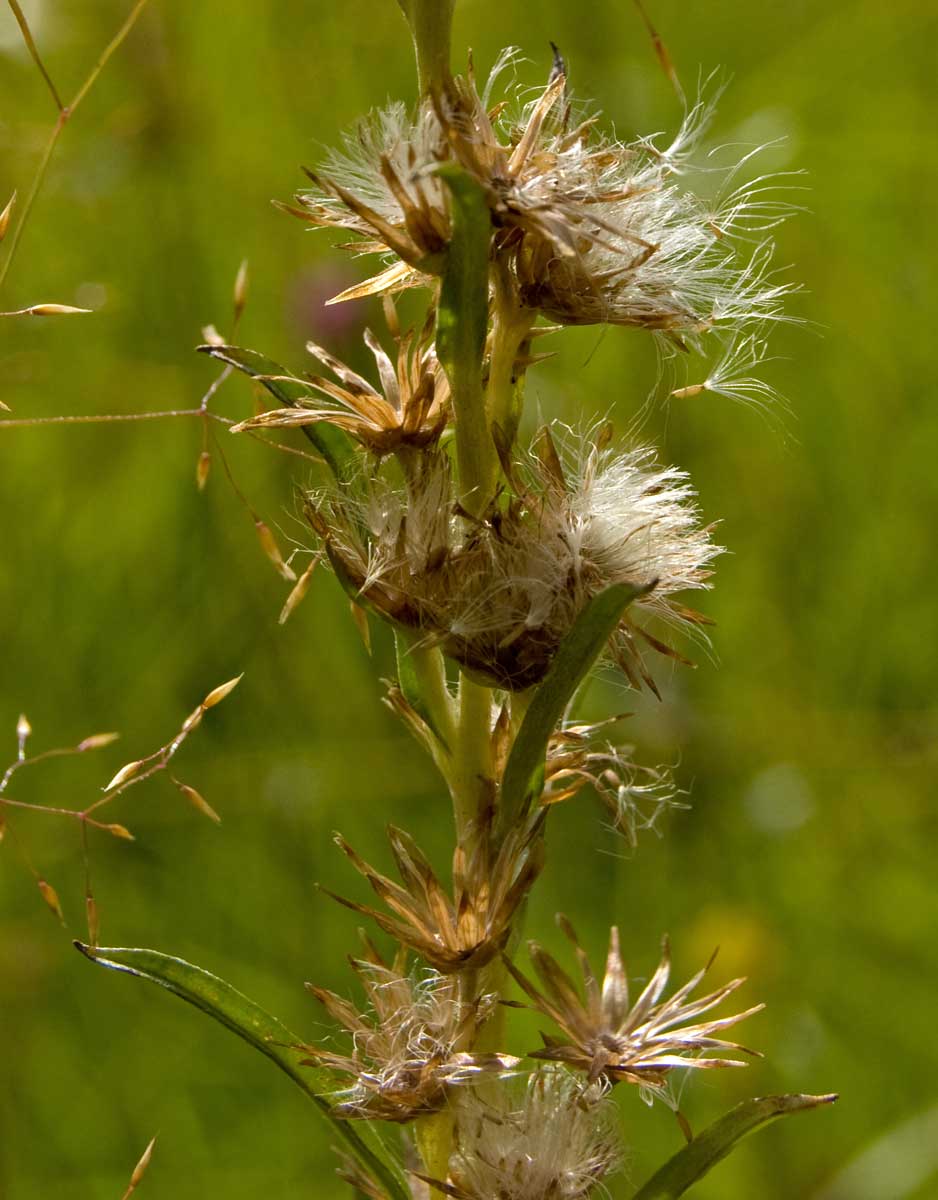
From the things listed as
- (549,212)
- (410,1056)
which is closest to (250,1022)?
(410,1056)

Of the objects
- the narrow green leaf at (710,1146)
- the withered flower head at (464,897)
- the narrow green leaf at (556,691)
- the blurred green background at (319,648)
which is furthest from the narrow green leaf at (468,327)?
the blurred green background at (319,648)

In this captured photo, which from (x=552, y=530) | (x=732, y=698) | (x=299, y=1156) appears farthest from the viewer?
(x=732, y=698)

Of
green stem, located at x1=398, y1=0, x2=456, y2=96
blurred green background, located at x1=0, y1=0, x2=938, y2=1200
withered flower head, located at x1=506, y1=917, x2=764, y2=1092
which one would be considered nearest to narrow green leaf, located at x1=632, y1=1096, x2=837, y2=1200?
withered flower head, located at x1=506, y1=917, x2=764, y2=1092

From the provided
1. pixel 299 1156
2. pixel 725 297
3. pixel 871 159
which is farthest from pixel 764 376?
pixel 725 297

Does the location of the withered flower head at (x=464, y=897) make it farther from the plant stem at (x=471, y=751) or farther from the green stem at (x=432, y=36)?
the green stem at (x=432, y=36)

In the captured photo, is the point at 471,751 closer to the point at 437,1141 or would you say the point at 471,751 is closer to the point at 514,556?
the point at 514,556

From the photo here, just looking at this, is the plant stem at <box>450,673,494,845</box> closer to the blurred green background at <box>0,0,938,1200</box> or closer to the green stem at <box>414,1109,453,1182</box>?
the green stem at <box>414,1109,453,1182</box>

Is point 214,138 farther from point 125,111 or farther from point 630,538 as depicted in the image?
point 630,538
